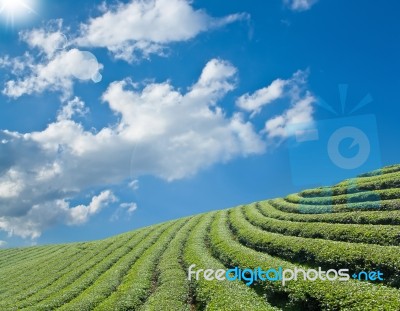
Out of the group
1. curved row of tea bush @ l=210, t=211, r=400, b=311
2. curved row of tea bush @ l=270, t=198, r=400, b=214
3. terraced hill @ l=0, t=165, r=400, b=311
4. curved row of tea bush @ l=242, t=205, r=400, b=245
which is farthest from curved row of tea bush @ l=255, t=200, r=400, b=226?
curved row of tea bush @ l=210, t=211, r=400, b=311

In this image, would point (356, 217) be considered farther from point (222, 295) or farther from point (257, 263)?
point (222, 295)

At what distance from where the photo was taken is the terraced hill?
894 inches

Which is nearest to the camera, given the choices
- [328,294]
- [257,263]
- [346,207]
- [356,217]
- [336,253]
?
[328,294]

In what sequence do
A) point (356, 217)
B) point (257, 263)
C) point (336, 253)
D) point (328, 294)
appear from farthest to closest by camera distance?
1. point (356, 217)
2. point (257, 263)
3. point (336, 253)
4. point (328, 294)

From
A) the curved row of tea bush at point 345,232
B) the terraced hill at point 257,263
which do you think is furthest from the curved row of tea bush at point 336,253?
the curved row of tea bush at point 345,232

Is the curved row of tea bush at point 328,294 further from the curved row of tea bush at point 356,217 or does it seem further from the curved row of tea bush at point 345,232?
the curved row of tea bush at point 356,217

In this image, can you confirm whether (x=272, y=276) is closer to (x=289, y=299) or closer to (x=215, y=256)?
(x=289, y=299)

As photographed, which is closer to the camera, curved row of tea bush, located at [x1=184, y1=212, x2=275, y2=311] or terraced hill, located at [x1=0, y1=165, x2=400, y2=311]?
terraced hill, located at [x1=0, y1=165, x2=400, y2=311]

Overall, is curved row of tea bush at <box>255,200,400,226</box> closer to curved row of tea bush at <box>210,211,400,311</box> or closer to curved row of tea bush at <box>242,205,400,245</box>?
curved row of tea bush at <box>242,205,400,245</box>

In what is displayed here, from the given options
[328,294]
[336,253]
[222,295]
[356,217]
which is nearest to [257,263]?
[222,295]

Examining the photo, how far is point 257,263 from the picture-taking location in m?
29.5

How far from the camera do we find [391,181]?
46656 millimetres

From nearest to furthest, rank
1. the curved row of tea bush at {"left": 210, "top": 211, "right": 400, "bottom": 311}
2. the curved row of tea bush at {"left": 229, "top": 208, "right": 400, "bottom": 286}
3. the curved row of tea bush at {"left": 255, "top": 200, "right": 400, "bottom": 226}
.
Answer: the curved row of tea bush at {"left": 210, "top": 211, "right": 400, "bottom": 311} < the curved row of tea bush at {"left": 229, "top": 208, "right": 400, "bottom": 286} < the curved row of tea bush at {"left": 255, "top": 200, "right": 400, "bottom": 226}

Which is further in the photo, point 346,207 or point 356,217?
point 346,207
